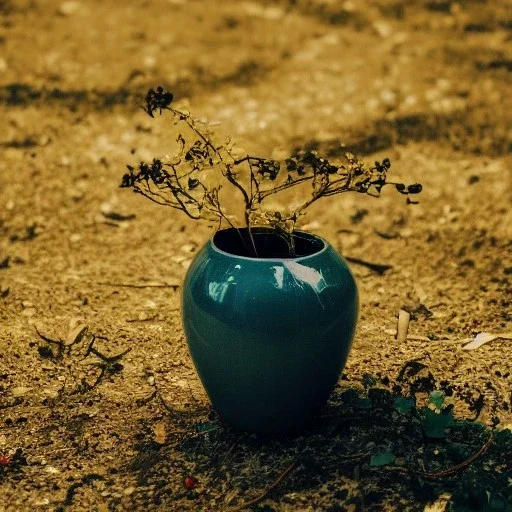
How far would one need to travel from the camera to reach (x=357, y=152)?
169 inches

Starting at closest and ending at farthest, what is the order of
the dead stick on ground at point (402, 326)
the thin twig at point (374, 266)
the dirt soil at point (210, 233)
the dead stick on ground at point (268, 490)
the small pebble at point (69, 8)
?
1. the dead stick on ground at point (268, 490)
2. the dirt soil at point (210, 233)
3. the dead stick on ground at point (402, 326)
4. the thin twig at point (374, 266)
5. the small pebble at point (69, 8)

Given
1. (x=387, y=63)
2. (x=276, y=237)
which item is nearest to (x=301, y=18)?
(x=387, y=63)

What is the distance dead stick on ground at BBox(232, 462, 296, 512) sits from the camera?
6.15ft

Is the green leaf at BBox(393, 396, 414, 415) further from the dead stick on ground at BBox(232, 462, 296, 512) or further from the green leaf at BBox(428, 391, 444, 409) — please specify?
the dead stick on ground at BBox(232, 462, 296, 512)

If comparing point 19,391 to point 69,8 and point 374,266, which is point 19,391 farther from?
point 69,8

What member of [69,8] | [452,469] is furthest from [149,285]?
[69,8]

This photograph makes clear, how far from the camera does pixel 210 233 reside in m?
3.85

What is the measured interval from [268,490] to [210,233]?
2.09 m

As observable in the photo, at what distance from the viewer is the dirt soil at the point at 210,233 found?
6.61 feet

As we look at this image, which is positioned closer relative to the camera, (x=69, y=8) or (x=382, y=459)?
(x=382, y=459)

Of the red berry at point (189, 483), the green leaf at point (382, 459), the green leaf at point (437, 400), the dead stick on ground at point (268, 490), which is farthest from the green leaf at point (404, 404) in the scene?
the red berry at point (189, 483)

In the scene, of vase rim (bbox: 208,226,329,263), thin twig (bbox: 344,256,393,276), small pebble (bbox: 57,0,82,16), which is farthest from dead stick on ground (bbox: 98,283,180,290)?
small pebble (bbox: 57,0,82,16)

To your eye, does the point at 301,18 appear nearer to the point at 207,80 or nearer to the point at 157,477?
the point at 207,80

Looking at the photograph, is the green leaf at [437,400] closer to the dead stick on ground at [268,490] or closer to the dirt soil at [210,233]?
the dirt soil at [210,233]
